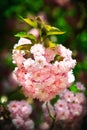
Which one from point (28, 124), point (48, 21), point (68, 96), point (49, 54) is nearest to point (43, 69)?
point (49, 54)

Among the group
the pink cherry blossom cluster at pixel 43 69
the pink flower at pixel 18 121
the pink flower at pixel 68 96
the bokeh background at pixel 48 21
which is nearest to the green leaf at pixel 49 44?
the pink cherry blossom cluster at pixel 43 69

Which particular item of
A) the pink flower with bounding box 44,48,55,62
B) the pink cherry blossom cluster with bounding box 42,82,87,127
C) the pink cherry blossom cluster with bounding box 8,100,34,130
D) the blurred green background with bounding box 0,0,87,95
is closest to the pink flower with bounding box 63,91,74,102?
the pink cherry blossom cluster with bounding box 42,82,87,127

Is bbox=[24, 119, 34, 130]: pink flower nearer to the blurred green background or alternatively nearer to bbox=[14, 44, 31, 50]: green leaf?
bbox=[14, 44, 31, 50]: green leaf

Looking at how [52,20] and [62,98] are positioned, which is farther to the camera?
[52,20]

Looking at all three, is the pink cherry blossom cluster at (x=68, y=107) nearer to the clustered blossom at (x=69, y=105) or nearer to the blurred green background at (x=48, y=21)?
the clustered blossom at (x=69, y=105)

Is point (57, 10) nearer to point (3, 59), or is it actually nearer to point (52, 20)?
point (52, 20)

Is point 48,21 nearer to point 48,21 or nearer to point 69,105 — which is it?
point 48,21

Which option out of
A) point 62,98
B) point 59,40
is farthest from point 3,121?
point 59,40
